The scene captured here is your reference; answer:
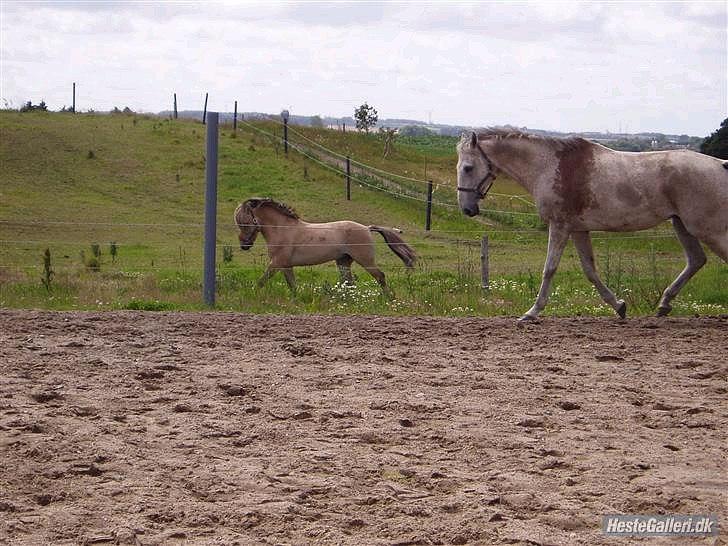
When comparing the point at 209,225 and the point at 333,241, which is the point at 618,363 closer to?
the point at 209,225

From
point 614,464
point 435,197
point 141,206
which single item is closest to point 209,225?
point 614,464

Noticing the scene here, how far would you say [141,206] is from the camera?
27953 mm

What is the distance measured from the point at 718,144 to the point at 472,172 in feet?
23.0

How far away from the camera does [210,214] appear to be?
1165cm

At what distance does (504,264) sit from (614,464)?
50.1ft

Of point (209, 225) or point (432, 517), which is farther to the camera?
point (209, 225)

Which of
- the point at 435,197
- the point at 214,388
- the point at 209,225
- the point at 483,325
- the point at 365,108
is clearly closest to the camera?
the point at 214,388

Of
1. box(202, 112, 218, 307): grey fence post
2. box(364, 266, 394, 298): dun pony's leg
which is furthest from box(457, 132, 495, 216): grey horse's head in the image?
box(202, 112, 218, 307): grey fence post

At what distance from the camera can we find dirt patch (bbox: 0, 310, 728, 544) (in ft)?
15.7

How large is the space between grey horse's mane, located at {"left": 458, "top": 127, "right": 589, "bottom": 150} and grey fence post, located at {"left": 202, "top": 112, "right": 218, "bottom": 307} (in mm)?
2826

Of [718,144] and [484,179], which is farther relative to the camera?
[718,144]

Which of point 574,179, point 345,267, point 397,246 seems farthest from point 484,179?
point 345,267

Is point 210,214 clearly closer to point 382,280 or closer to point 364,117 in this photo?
point 382,280

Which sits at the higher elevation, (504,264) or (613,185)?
(613,185)
